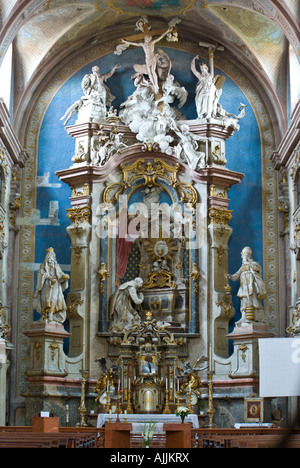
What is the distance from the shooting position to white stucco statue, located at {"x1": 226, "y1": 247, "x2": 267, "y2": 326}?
17000mm

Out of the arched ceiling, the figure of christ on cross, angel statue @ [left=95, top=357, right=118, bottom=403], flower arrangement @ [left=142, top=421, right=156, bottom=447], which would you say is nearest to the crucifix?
the figure of christ on cross

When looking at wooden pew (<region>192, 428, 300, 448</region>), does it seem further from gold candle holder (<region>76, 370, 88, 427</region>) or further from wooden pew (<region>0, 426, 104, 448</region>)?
gold candle holder (<region>76, 370, 88, 427</region>)

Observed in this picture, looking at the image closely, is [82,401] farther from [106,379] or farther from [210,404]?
[210,404]

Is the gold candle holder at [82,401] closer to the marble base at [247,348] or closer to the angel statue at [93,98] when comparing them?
the marble base at [247,348]

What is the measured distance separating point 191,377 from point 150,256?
304 centimetres

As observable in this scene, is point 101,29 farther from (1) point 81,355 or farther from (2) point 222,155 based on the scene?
(1) point 81,355

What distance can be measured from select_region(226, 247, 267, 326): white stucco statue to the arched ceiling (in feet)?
13.5

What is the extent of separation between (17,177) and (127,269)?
354cm

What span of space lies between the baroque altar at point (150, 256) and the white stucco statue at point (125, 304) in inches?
1.0

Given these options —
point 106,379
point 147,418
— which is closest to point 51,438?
point 147,418

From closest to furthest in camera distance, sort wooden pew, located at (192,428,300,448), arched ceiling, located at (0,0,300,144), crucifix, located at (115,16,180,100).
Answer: wooden pew, located at (192,428,300,448), arched ceiling, located at (0,0,300,144), crucifix, located at (115,16,180,100)

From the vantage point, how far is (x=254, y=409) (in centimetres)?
1549
